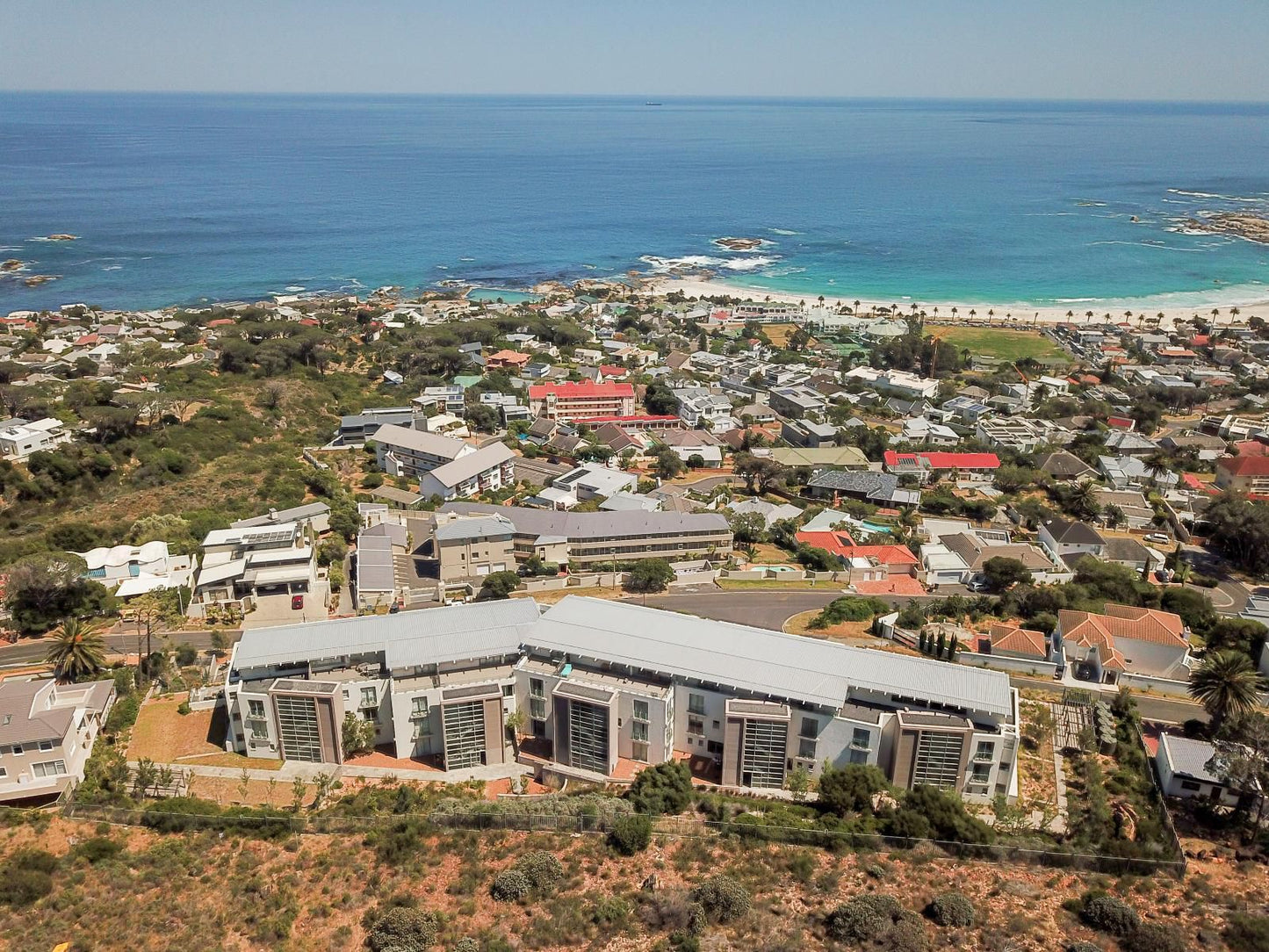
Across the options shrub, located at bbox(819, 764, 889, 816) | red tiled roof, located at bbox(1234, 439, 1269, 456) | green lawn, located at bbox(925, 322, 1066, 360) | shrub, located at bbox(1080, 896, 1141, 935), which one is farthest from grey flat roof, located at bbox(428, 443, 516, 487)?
green lawn, located at bbox(925, 322, 1066, 360)

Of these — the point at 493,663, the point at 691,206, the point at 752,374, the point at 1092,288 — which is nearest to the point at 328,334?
the point at 752,374

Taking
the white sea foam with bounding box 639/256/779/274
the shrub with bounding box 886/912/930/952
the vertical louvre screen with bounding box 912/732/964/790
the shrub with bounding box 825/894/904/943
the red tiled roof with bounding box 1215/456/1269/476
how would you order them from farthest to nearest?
→ the white sea foam with bounding box 639/256/779/274 → the red tiled roof with bounding box 1215/456/1269/476 → the vertical louvre screen with bounding box 912/732/964/790 → the shrub with bounding box 825/894/904/943 → the shrub with bounding box 886/912/930/952

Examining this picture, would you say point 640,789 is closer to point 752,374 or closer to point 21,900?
point 21,900

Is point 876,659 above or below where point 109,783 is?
above

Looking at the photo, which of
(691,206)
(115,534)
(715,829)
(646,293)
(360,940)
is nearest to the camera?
(360,940)

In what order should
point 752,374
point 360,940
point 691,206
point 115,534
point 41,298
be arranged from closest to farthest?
1. point 360,940
2. point 115,534
3. point 752,374
4. point 41,298
5. point 691,206

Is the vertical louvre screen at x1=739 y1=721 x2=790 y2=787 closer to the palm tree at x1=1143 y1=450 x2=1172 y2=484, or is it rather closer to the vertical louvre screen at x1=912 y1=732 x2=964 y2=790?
the vertical louvre screen at x1=912 y1=732 x2=964 y2=790

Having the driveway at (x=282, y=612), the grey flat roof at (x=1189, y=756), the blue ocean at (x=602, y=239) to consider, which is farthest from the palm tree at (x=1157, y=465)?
the blue ocean at (x=602, y=239)
